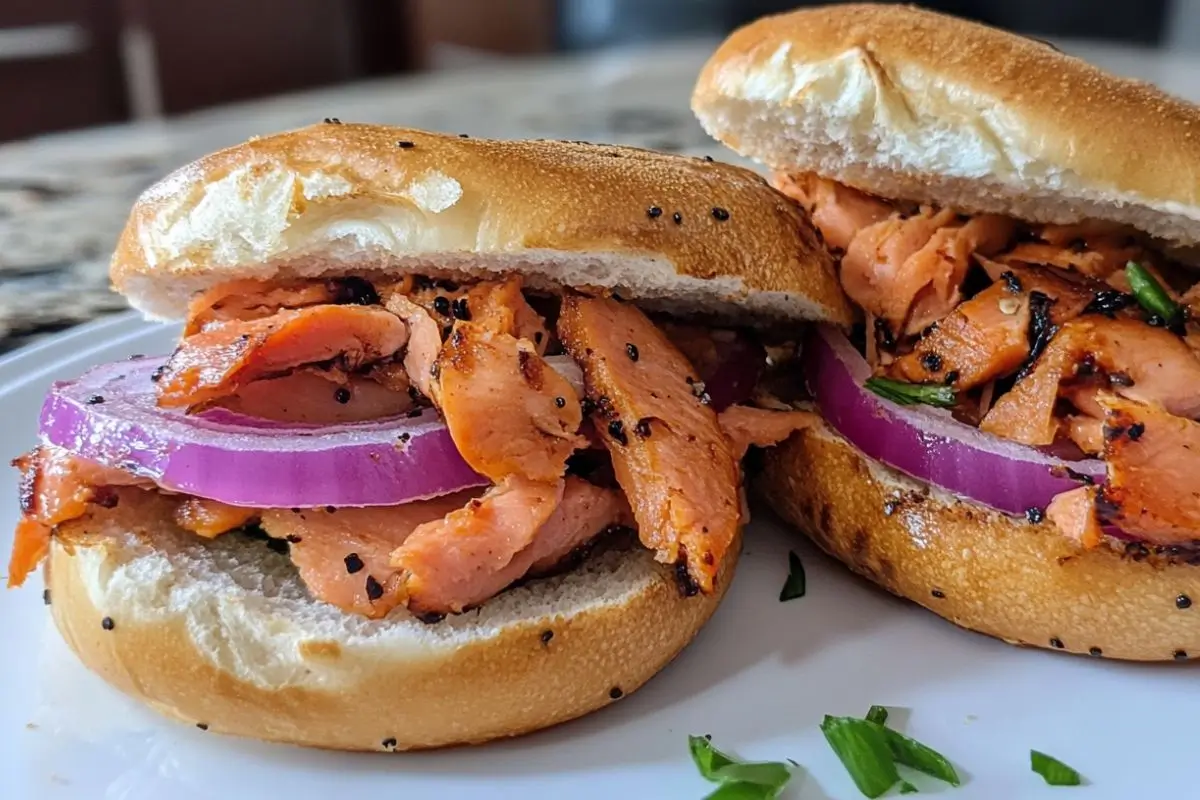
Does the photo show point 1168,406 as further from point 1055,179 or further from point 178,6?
point 178,6

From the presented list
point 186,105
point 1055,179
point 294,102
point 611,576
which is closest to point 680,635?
point 611,576

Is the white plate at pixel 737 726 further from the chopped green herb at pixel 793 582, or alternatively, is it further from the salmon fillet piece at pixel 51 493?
the salmon fillet piece at pixel 51 493

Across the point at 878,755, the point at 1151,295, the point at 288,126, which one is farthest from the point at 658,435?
the point at 288,126

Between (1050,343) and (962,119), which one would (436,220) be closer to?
(962,119)

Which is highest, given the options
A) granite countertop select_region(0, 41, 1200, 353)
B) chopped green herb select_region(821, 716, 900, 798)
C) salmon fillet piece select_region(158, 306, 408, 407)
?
salmon fillet piece select_region(158, 306, 408, 407)

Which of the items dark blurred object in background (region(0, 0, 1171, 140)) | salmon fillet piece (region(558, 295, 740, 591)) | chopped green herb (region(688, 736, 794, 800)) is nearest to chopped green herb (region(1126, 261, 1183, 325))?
salmon fillet piece (region(558, 295, 740, 591))

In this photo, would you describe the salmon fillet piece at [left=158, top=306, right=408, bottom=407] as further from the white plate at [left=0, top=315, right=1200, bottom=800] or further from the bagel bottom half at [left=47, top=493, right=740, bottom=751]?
the white plate at [left=0, top=315, right=1200, bottom=800]
